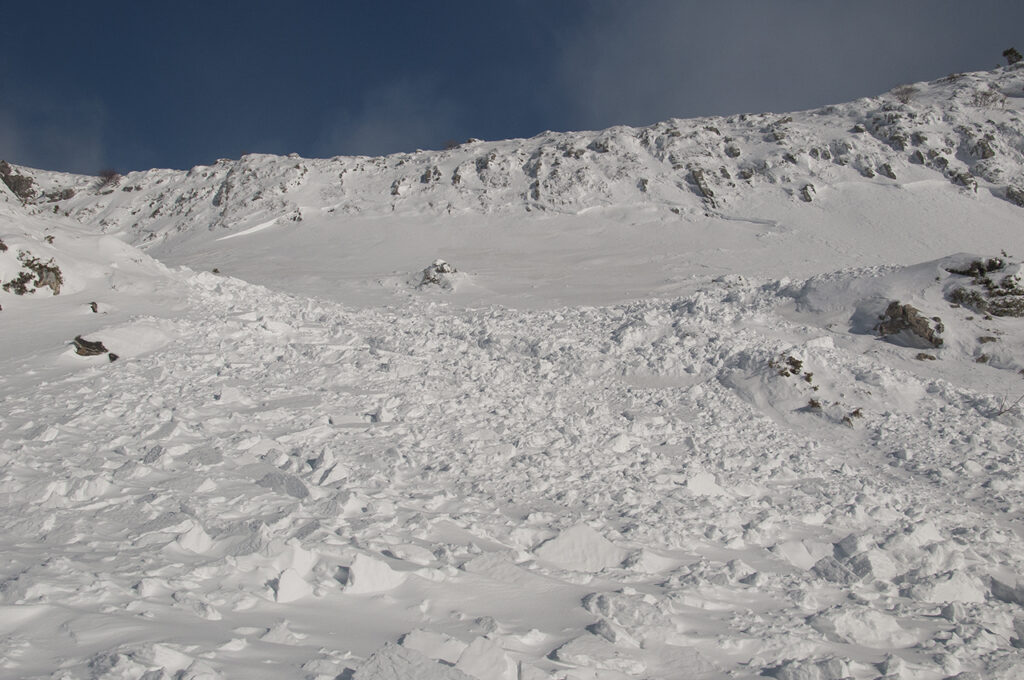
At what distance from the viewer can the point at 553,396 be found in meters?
9.21

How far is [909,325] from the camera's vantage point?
37.5 feet

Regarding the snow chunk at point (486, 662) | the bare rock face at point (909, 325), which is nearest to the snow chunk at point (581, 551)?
the snow chunk at point (486, 662)

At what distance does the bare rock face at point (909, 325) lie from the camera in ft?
36.7

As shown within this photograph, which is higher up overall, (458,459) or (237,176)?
Result: (237,176)

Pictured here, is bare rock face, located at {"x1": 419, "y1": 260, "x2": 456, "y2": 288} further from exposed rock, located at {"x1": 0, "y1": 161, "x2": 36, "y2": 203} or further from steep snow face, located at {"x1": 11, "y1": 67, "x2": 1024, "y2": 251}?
exposed rock, located at {"x1": 0, "y1": 161, "x2": 36, "y2": 203}

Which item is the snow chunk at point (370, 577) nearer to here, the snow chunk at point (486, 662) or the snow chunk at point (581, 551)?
the snow chunk at point (486, 662)

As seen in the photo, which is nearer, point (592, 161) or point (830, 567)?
point (830, 567)

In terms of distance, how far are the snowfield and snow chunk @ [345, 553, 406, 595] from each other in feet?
0.05

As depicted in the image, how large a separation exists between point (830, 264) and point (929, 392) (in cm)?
1590

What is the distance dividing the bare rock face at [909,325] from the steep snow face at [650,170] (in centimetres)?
1954

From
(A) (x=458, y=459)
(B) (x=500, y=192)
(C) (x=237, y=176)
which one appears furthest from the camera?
(C) (x=237, y=176)

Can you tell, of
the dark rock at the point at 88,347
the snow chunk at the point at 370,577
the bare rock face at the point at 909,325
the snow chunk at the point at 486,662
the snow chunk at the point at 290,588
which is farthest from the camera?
the bare rock face at the point at 909,325

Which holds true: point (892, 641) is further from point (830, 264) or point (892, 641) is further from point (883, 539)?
point (830, 264)

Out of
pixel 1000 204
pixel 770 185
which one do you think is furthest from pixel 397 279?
pixel 1000 204
